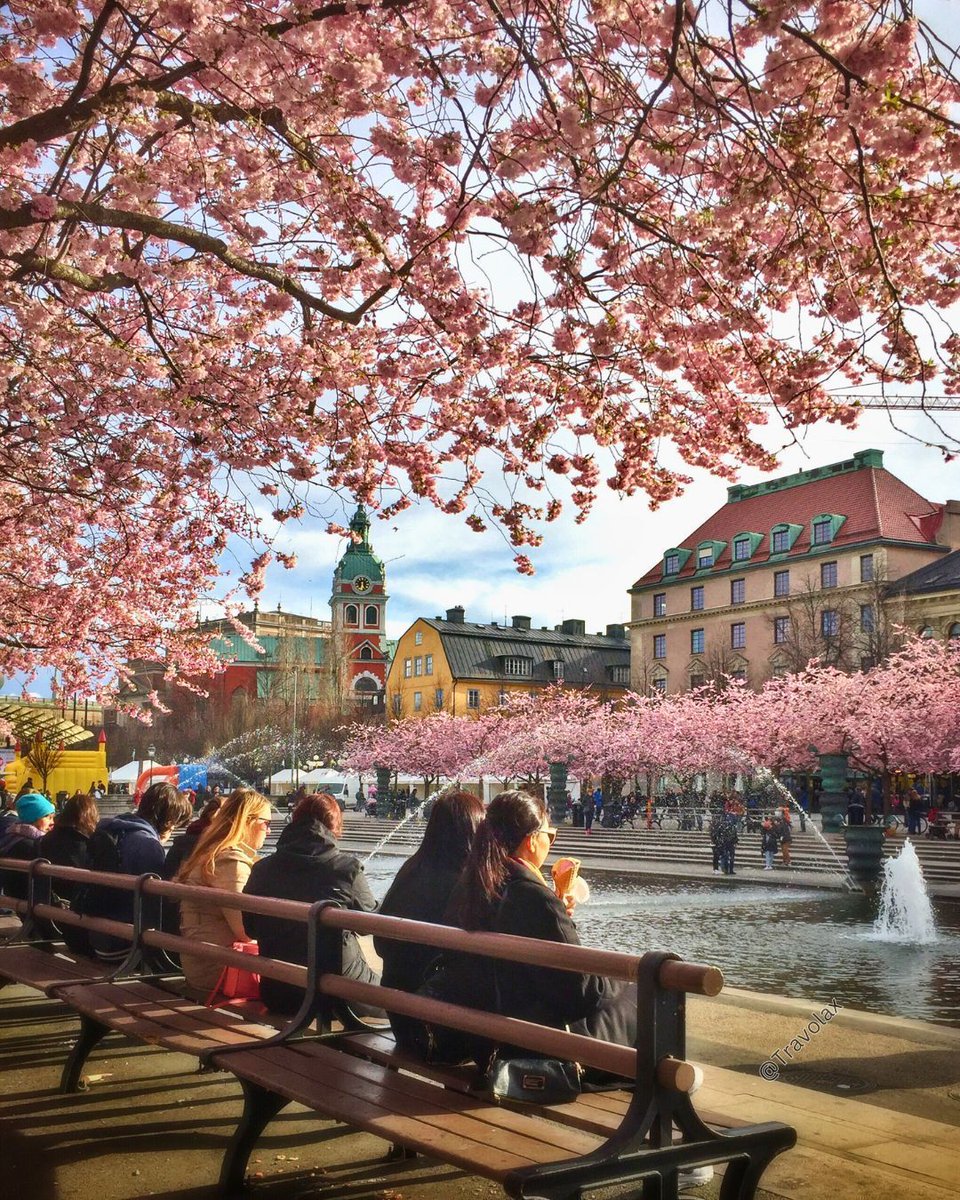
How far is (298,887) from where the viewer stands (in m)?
5.71

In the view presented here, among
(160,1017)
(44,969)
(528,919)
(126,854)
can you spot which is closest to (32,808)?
(126,854)

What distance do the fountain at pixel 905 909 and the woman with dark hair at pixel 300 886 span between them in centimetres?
1280

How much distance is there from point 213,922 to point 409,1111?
264 centimetres

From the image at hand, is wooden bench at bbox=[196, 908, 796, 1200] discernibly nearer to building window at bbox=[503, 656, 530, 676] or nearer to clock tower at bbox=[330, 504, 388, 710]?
building window at bbox=[503, 656, 530, 676]

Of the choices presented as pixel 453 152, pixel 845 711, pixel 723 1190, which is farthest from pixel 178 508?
pixel 845 711

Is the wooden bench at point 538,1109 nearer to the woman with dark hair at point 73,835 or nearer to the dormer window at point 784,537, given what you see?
the woman with dark hair at point 73,835

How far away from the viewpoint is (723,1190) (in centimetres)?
364

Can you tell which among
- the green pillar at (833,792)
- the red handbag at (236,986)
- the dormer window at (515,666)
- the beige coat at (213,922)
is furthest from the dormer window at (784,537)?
the red handbag at (236,986)

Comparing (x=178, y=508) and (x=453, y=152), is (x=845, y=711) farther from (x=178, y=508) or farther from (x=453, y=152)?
(x=453, y=152)

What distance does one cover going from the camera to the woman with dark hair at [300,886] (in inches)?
221

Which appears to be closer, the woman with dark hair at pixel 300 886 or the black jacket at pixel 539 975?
the black jacket at pixel 539 975

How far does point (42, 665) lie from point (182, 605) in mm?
2804

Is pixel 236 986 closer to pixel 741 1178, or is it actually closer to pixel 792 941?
pixel 741 1178

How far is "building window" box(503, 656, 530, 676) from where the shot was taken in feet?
300
